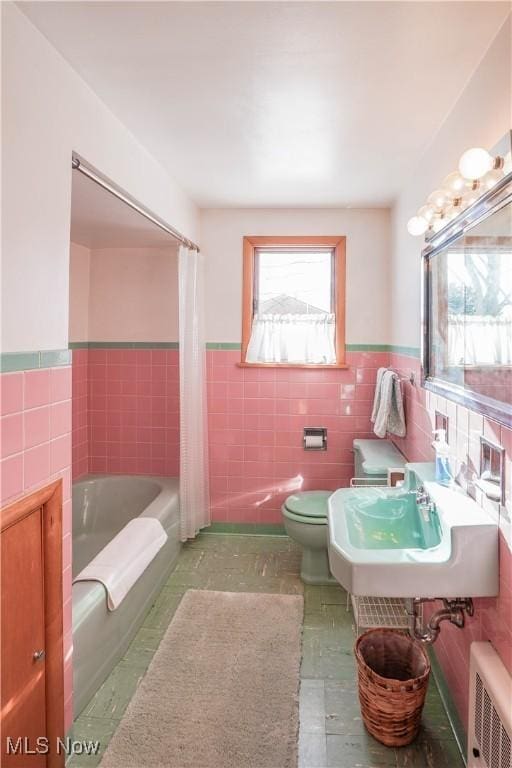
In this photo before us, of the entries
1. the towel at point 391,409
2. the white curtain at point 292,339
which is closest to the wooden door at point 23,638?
the towel at point 391,409

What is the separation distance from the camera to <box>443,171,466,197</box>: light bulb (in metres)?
1.65

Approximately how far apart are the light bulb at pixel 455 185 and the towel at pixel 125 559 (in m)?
2.10

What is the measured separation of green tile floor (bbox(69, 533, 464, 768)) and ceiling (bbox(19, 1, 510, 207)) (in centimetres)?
241

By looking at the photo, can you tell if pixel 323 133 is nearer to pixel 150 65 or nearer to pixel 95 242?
pixel 150 65

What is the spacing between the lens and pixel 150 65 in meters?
1.69

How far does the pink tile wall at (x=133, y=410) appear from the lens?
360 cm

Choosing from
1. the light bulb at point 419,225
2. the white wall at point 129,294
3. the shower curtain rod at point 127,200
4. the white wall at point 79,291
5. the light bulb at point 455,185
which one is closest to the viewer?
the light bulb at point 455,185

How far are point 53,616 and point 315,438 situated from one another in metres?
2.20

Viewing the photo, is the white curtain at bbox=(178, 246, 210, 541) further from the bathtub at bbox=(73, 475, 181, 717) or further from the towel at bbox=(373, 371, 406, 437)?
the towel at bbox=(373, 371, 406, 437)

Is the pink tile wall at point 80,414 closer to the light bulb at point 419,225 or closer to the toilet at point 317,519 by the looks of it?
the toilet at point 317,519

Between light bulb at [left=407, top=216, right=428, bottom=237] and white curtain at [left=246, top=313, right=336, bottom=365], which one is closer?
light bulb at [left=407, top=216, right=428, bottom=237]

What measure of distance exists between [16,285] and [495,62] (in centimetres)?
165

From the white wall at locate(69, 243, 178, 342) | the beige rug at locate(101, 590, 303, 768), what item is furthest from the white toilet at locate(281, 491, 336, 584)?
the white wall at locate(69, 243, 178, 342)

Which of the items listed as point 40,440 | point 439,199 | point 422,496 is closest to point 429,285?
point 439,199
